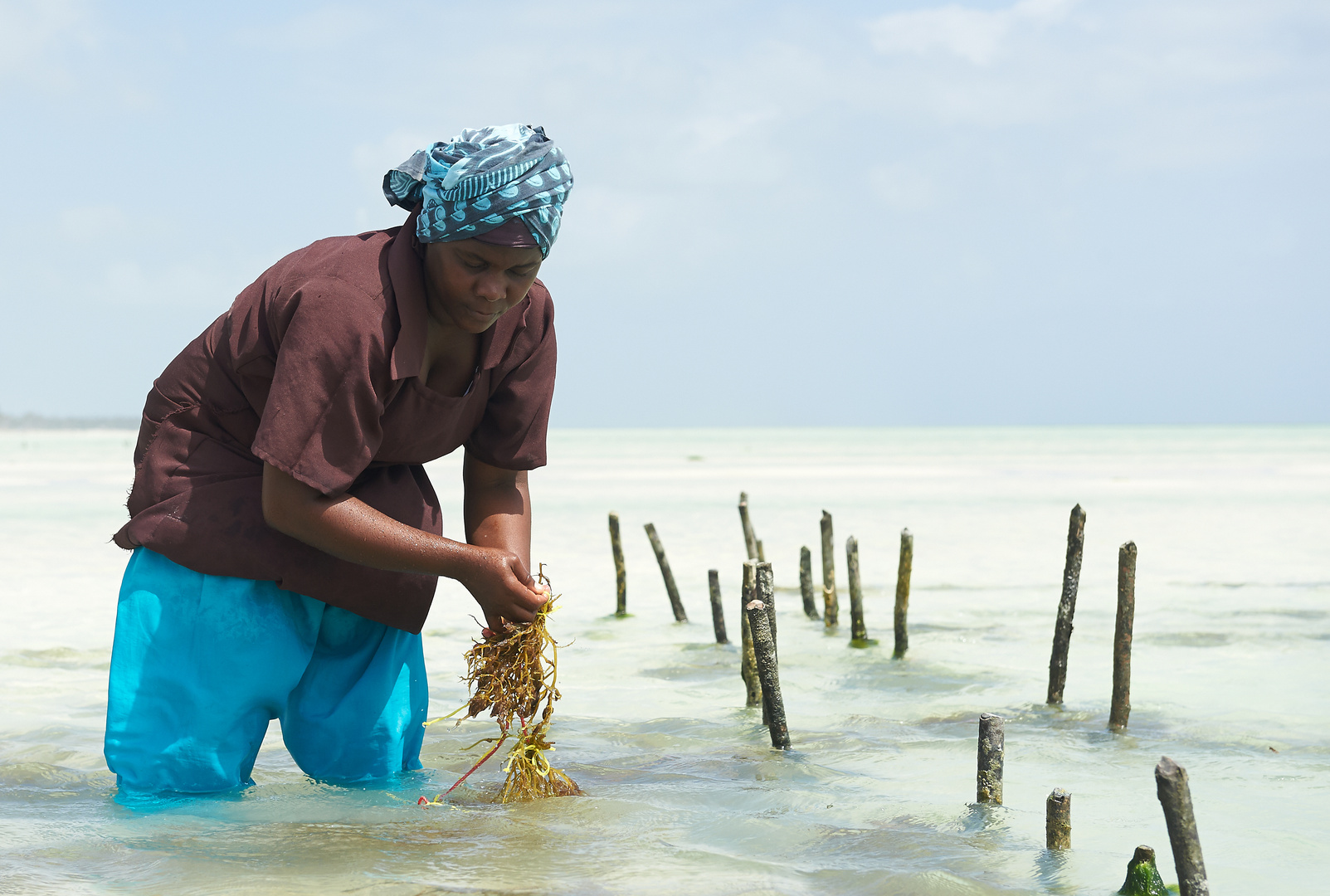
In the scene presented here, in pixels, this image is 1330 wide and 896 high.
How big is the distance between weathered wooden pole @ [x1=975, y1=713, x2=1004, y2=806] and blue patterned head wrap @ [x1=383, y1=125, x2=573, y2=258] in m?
2.14

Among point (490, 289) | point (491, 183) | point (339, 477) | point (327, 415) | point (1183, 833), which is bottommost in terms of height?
point (1183, 833)

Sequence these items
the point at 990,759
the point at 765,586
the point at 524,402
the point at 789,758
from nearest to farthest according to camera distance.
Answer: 1. the point at 524,402
2. the point at 990,759
3. the point at 789,758
4. the point at 765,586

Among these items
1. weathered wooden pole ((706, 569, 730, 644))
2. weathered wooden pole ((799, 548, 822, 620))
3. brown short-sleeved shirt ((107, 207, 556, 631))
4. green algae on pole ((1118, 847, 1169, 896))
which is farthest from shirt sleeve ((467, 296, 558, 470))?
weathered wooden pole ((799, 548, 822, 620))

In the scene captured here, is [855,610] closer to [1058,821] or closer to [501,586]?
[1058,821]

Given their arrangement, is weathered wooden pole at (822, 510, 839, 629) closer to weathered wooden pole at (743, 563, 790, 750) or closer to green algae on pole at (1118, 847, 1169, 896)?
weathered wooden pole at (743, 563, 790, 750)

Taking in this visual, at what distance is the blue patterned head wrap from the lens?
2953 mm

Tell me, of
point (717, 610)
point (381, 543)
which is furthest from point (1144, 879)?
point (717, 610)

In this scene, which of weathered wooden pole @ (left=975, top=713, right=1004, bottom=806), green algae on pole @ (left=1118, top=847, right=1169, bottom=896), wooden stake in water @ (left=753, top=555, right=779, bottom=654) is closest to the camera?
green algae on pole @ (left=1118, top=847, right=1169, bottom=896)

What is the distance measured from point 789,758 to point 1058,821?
153 centimetres

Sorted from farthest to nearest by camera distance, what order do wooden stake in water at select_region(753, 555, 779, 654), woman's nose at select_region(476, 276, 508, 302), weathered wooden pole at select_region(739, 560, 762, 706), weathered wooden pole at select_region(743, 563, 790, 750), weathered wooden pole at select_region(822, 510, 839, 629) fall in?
weathered wooden pole at select_region(822, 510, 839, 629)
weathered wooden pole at select_region(739, 560, 762, 706)
wooden stake in water at select_region(753, 555, 779, 654)
weathered wooden pole at select_region(743, 563, 790, 750)
woman's nose at select_region(476, 276, 508, 302)

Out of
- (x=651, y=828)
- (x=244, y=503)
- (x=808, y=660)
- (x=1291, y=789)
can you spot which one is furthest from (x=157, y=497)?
(x=808, y=660)

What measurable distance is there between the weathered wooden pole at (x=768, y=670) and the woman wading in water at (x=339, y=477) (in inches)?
54.2

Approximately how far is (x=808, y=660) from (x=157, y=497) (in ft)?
16.9

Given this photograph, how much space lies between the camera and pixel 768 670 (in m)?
4.84
